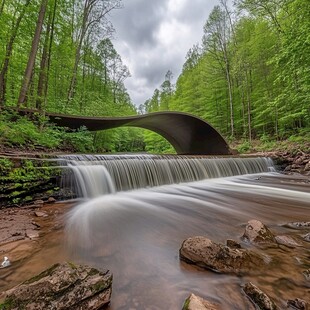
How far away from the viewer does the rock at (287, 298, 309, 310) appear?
49.8 inches

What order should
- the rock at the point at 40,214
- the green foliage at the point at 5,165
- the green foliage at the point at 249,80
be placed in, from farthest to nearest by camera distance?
the green foliage at the point at 249,80, the green foliage at the point at 5,165, the rock at the point at 40,214

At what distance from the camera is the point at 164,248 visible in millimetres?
2141

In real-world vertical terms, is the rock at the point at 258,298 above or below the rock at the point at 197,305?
below

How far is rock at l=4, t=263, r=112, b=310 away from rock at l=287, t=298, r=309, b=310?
122 cm

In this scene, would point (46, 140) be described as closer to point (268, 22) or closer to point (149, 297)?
point (149, 297)

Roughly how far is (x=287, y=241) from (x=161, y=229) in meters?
1.50

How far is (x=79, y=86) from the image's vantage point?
15.8 metres

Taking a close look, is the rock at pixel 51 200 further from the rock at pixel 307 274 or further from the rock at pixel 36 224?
the rock at pixel 307 274

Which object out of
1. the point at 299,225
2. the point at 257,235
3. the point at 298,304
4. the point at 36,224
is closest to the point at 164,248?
the point at 257,235

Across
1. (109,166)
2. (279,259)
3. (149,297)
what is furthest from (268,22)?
(149,297)

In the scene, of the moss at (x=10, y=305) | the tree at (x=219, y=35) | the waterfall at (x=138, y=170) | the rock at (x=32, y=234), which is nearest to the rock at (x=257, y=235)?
the moss at (x=10, y=305)

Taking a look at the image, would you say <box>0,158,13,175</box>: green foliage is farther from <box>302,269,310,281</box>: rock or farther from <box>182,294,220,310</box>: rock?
<box>302,269,310,281</box>: rock

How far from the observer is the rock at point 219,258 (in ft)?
5.51

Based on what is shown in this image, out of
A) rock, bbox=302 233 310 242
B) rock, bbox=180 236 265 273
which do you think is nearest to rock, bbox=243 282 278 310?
rock, bbox=180 236 265 273
